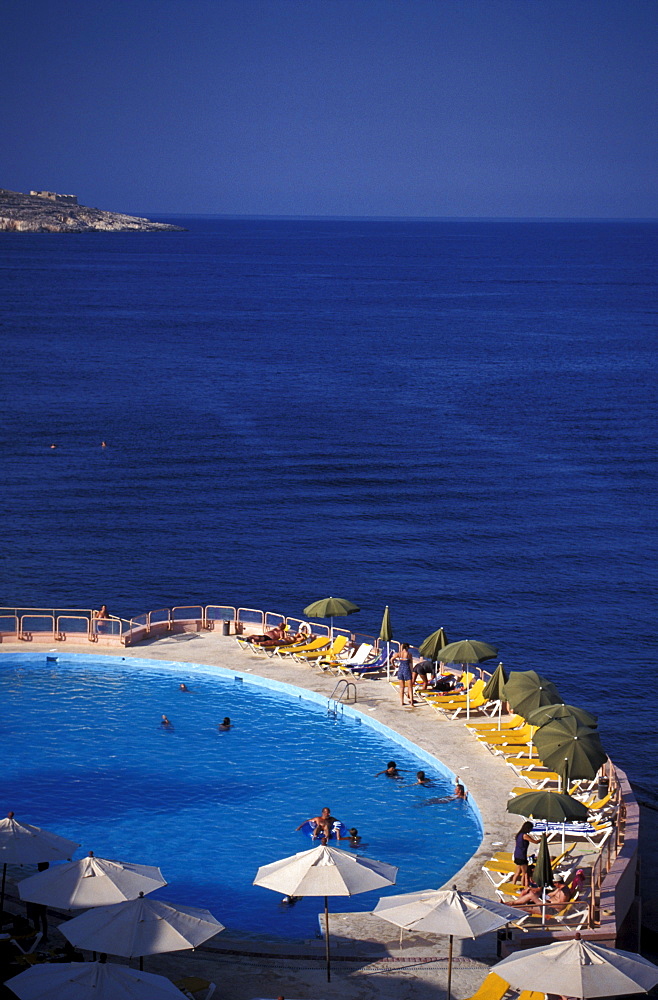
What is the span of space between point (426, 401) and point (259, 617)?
169ft

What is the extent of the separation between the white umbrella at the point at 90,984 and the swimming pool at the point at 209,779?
6.06m

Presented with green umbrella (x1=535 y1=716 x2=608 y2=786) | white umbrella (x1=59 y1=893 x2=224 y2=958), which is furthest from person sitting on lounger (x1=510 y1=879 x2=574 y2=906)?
white umbrella (x1=59 y1=893 x2=224 y2=958)

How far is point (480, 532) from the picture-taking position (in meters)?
54.5

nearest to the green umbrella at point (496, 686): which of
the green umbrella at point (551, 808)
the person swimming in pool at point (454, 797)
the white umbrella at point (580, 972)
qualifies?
the person swimming in pool at point (454, 797)

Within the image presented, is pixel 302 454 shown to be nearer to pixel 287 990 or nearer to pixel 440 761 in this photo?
pixel 440 761

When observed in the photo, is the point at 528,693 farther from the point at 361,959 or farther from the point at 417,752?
the point at 361,959

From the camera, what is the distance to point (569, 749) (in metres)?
21.3

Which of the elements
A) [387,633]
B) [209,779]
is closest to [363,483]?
[387,633]

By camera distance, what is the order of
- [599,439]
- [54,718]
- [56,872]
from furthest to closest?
[599,439] → [54,718] → [56,872]

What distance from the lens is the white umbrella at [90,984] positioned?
13.3 m

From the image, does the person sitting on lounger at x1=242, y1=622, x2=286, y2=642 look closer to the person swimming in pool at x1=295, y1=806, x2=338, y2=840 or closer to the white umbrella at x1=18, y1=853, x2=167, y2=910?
the person swimming in pool at x1=295, y1=806, x2=338, y2=840

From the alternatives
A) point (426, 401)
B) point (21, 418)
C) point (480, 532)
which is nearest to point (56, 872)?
point (480, 532)

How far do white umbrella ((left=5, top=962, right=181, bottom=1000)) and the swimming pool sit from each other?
239 inches

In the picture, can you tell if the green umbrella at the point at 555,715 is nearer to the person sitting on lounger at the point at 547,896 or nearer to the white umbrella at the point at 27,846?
the person sitting on lounger at the point at 547,896
